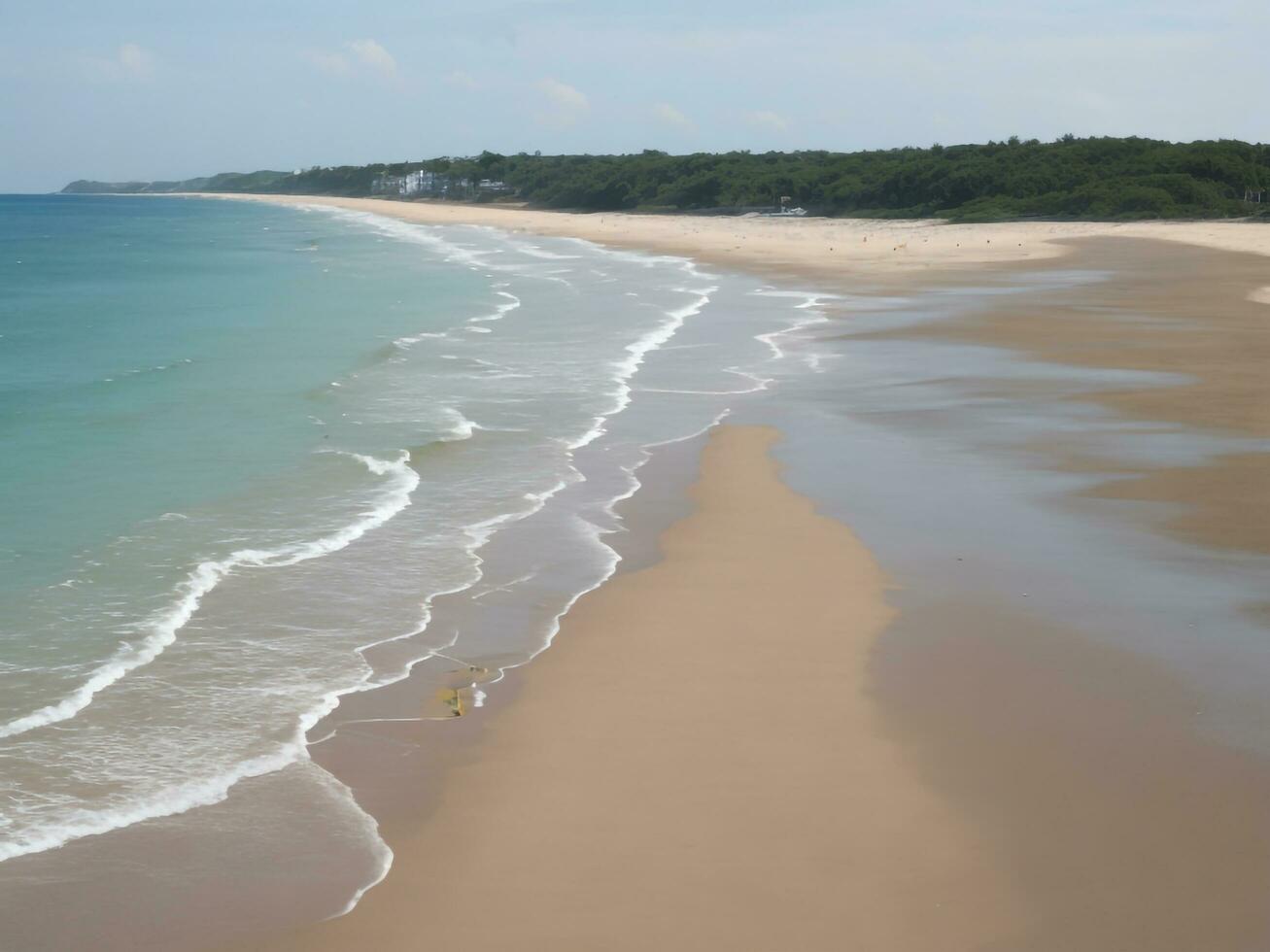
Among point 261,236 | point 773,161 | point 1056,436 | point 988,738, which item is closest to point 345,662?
point 988,738

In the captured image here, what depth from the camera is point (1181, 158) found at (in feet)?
209

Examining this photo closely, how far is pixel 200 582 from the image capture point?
9.76 meters

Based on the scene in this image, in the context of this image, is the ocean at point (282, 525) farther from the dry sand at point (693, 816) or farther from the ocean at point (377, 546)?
the dry sand at point (693, 816)

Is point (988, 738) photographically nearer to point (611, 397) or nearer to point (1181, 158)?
point (611, 397)

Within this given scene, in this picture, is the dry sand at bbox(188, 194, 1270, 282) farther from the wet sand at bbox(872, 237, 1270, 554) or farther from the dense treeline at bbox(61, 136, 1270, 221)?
the wet sand at bbox(872, 237, 1270, 554)

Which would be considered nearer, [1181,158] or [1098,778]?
[1098,778]

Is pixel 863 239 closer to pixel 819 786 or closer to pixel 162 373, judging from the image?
pixel 162 373

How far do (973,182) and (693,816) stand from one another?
228 feet

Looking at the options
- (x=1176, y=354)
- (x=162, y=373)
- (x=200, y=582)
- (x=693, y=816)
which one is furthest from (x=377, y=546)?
(x=1176, y=354)

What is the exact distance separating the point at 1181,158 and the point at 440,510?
61.1 m

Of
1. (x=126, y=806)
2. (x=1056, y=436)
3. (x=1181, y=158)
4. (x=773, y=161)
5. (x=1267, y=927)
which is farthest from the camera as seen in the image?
(x=773, y=161)

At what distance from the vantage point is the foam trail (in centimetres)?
738

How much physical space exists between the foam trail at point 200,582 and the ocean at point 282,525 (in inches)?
1.1

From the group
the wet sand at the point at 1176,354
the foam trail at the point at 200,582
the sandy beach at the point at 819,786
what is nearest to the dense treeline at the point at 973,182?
the wet sand at the point at 1176,354
